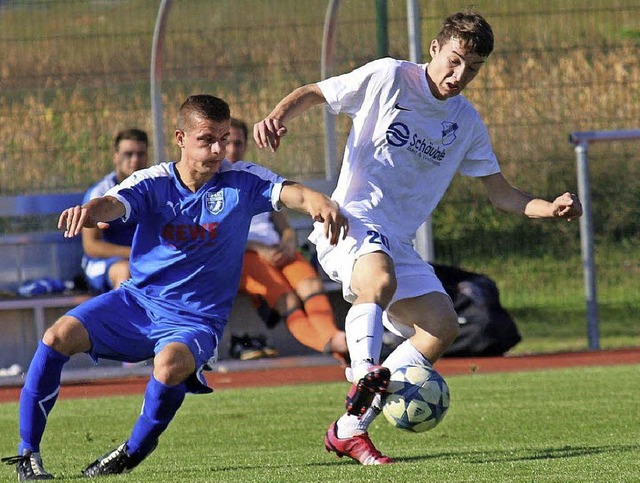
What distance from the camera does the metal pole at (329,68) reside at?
11188mm

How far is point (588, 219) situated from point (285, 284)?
2.83 metres

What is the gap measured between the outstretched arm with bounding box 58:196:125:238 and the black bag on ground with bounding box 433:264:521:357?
5.21 meters

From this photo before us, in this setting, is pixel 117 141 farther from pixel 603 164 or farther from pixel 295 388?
pixel 603 164

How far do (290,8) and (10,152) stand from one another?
2745mm

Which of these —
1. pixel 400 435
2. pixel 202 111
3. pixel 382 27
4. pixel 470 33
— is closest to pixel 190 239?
pixel 202 111

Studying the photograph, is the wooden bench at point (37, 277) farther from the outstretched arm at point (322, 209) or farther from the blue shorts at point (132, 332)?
the outstretched arm at point (322, 209)

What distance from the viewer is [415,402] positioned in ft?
18.2

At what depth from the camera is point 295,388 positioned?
9375mm

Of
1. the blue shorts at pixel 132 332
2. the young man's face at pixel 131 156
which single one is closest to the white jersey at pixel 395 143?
the blue shorts at pixel 132 332

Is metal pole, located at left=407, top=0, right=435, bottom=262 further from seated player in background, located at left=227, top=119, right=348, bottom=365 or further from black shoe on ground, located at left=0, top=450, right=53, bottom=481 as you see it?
black shoe on ground, located at left=0, top=450, right=53, bottom=481

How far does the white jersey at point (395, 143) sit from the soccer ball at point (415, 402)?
2.44 ft

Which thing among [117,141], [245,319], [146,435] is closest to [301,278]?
[245,319]

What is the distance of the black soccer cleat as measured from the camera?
5.30 meters

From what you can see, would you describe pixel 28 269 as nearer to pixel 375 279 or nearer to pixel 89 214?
pixel 89 214
